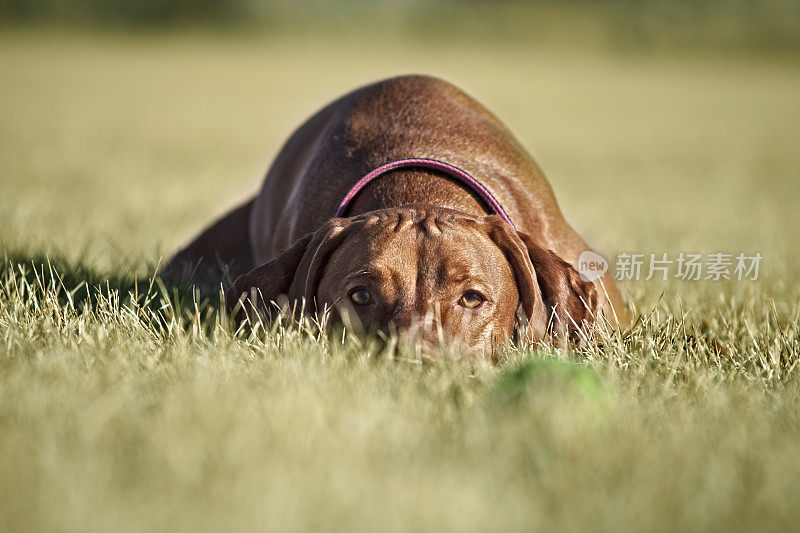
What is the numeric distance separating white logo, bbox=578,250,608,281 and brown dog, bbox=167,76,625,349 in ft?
0.14

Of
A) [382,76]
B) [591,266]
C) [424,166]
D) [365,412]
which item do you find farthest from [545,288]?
[382,76]

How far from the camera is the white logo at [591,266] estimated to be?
3557 millimetres

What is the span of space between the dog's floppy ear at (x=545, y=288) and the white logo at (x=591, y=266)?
1.41ft

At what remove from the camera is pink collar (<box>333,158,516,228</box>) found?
11.2ft

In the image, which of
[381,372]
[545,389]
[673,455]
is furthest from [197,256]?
[673,455]

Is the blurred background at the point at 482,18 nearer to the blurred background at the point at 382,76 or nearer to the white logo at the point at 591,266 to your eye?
the blurred background at the point at 382,76

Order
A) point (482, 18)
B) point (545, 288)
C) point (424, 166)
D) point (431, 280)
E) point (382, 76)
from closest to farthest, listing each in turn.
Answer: point (431, 280) → point (545, 288) → point (424, 166) → point (382, 76) → point (482, 18)

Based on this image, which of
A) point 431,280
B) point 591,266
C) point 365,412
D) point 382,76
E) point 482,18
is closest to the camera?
point 365,412

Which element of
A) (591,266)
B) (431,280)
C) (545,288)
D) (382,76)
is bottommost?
(382,76)

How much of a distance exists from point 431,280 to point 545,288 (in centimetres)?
48

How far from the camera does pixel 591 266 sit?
12.0 ft

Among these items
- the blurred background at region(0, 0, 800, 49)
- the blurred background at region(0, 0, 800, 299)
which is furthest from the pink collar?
the blurred background at region(0, 0, 800, 49)

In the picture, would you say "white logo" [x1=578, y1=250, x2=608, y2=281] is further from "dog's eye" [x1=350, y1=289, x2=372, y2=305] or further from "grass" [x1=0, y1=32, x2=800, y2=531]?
"dog's eye" [x1=350, y1=289, x2=372, y2=305]

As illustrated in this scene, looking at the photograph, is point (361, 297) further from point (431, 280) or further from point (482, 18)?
point (482, 18)
